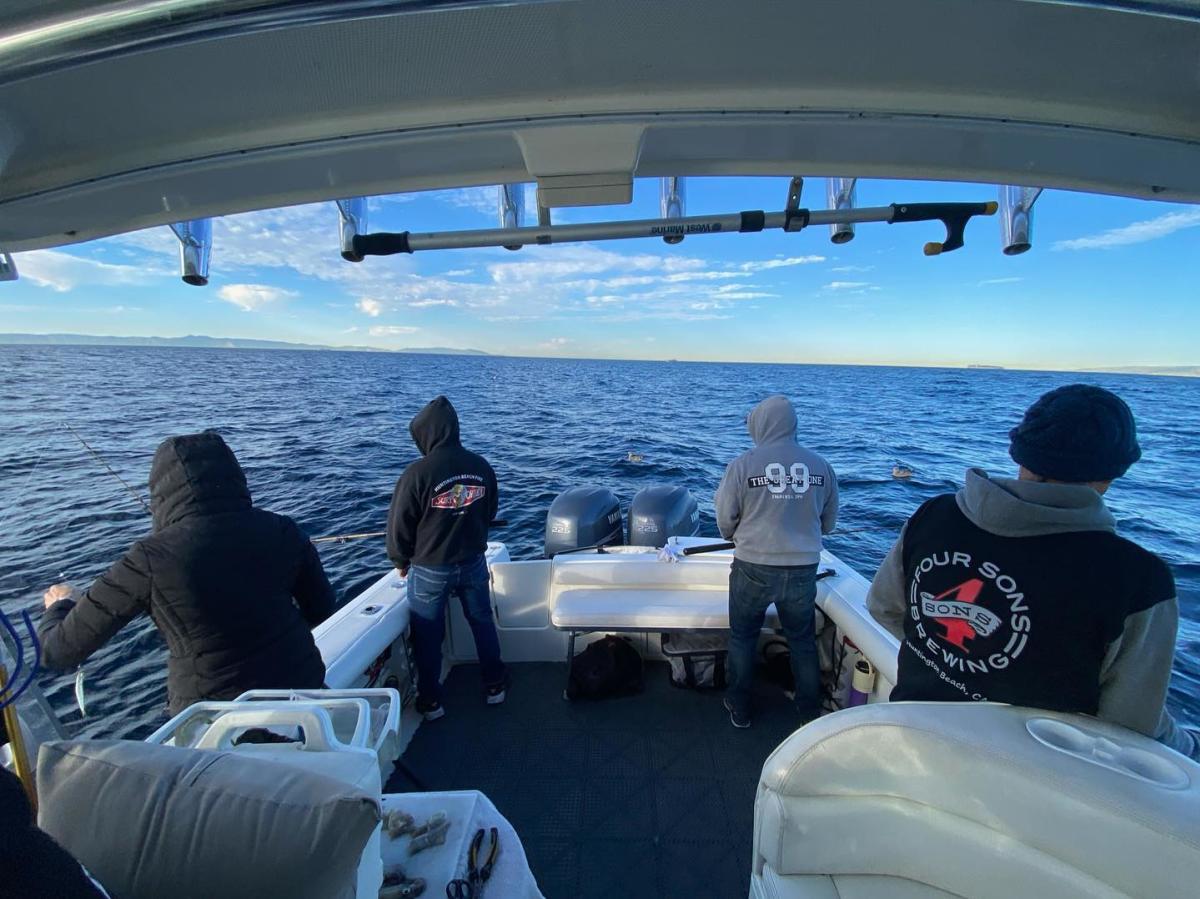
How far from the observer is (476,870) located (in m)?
1.40

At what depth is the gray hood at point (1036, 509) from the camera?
3.79ft

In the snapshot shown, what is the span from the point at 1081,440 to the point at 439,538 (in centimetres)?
275

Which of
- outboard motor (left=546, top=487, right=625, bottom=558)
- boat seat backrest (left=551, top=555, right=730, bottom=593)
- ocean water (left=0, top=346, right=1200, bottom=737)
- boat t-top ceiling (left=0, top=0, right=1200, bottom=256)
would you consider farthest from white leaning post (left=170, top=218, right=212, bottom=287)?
outboard motor (left=546, top=487, right=625, bottom=558)

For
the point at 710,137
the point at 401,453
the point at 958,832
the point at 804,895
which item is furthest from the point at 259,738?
the point at 401,453

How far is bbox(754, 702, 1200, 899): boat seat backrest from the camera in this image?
832 millimetres

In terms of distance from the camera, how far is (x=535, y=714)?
309 cm

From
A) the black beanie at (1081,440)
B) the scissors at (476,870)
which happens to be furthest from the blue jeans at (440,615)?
the black beanie at (1081,440)

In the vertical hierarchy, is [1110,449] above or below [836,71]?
below

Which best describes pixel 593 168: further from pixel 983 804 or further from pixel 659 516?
pixel 659 516

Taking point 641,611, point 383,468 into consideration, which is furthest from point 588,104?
point 383,468

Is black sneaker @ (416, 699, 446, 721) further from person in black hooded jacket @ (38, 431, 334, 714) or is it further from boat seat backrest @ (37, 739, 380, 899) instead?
boat seat backrest @ (37, 739, 380, 899)

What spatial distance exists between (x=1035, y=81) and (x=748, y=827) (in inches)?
115

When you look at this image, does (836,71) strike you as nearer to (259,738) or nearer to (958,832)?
(958,832)

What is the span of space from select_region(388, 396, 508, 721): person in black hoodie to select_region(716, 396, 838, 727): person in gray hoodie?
144 centimetres
